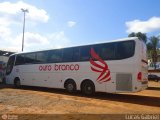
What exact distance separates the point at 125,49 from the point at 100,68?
215 cm

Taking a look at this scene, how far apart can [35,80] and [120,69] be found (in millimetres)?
8698

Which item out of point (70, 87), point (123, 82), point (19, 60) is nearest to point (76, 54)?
point (70, 87)

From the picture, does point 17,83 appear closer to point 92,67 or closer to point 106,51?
point 92,67

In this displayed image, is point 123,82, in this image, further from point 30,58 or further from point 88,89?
point 30,58

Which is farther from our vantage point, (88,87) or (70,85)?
(70,85)

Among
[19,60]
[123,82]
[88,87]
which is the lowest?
[88,87]

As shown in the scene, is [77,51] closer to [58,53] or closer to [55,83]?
[58,53]

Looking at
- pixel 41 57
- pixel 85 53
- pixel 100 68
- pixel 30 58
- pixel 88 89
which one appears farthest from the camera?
pixel 30 58

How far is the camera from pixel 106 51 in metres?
14.7

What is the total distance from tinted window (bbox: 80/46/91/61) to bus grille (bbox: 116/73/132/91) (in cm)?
267

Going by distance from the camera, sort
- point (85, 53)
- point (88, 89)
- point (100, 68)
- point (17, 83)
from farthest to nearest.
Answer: point (17, 83) → point (85, 53) → point (88, 89) → point (100, 68)

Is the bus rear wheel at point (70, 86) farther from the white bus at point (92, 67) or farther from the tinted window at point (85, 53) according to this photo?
the tinted window at point (85, 53)

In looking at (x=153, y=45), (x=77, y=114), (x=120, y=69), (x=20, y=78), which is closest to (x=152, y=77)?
(x=153, y=45)

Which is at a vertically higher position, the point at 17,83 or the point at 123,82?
the point at 123,82
